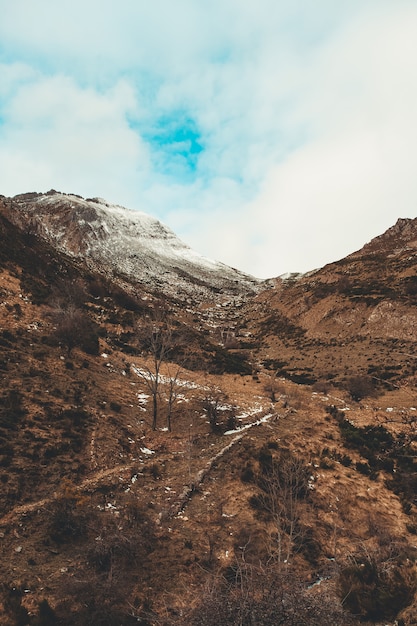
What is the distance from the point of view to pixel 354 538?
50.3 ft

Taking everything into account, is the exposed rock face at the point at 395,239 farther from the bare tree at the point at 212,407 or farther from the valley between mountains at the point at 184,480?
the bare tree at the point at 212,407

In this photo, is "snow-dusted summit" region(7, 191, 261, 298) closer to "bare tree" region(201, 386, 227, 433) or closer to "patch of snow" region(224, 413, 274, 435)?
"bare tree" region(201, 386, 227, 433)

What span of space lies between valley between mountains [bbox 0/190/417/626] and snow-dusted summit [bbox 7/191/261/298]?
6346cm

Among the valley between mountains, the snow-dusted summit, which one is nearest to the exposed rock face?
the snow-dusted summit

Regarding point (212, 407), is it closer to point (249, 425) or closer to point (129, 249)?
point (249, 425)

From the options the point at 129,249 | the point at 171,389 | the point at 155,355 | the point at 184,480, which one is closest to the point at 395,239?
the point at 129,249

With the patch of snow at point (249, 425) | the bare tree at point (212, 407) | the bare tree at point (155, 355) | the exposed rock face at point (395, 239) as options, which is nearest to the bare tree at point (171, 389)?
the bare tree at point (155, 355)

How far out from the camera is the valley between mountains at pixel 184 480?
10.5 m

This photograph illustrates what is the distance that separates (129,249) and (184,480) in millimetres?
118957

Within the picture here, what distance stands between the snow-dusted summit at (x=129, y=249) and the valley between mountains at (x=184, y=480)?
6346 centimetres

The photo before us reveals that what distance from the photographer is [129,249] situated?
130 m

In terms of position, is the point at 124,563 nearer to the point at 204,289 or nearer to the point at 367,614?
the point at 367,614

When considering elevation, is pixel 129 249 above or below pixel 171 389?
above

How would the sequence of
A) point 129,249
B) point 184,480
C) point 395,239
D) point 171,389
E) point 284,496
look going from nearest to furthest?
point 284,496
point 184,480
point 171,389
point 395,239
point 129,249
